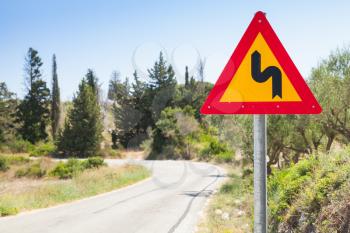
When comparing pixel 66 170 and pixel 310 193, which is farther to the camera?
pixel 66 170

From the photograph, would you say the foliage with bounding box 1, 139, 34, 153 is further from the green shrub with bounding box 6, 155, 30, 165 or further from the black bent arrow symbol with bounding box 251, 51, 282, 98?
the black bent arrow symbol with bounding box 251, 51, 282, 98

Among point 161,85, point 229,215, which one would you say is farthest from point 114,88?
point 229,215

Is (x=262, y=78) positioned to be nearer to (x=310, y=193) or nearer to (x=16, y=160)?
(x=310, y=193)

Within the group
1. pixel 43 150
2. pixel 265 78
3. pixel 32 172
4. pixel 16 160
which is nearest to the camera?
pixel 265 78

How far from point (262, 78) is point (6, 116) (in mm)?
62236

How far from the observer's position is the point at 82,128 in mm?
55438

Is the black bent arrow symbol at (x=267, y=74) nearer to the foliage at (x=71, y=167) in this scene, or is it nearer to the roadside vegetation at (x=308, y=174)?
the roadside vegetation at (x=308, y=174)

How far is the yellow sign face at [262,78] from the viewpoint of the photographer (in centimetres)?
293

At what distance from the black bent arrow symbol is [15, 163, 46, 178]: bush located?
1339 inches

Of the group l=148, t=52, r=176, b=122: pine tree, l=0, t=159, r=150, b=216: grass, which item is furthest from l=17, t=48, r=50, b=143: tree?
l=0, t=159, r=150, b=216: grass

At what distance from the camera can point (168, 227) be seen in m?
10.9

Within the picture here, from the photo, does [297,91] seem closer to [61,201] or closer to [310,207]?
[310,207]

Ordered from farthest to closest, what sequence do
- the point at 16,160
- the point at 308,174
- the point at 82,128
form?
the point at 82,128, the point at 16,160, the point at 308,174

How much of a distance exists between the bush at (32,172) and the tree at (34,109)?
27.8 m
